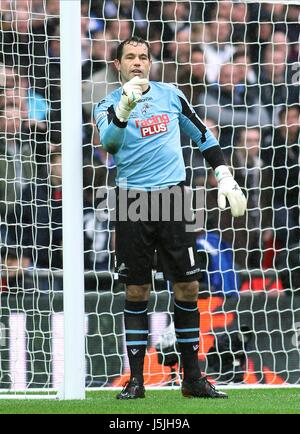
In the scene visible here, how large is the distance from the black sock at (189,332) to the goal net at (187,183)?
146cm

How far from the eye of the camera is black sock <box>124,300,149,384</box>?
17.8 feet

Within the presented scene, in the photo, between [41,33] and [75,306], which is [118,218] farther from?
[41,33]

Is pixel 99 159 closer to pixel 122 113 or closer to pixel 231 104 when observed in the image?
pixel 231 104

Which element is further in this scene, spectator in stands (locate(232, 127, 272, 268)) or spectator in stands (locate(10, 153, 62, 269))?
spectator in stands (locate(232, 127, 272, 268))

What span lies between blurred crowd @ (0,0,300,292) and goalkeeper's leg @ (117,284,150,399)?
1.82 meters

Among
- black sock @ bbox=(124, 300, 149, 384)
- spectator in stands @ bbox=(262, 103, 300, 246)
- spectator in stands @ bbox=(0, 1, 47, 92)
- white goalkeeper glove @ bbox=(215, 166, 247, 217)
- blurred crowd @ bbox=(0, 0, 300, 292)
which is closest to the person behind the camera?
white goalkeeper glove @ bbox=(215, 166, 247, 217)

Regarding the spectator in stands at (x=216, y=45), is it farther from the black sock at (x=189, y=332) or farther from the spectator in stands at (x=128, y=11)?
the black sock at (x=189, y=332)

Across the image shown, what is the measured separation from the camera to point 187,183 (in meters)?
7.40

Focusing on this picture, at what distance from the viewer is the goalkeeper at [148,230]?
5.40 meters

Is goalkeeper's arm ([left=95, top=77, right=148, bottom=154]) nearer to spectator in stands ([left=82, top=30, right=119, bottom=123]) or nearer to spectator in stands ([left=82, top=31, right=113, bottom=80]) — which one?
spectator in stands ([left=82, top=30, right=119, bottom=123])

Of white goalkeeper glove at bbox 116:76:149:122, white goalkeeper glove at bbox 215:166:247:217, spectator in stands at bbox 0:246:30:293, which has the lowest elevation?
spectator in stands at bbox 0:246:30:293

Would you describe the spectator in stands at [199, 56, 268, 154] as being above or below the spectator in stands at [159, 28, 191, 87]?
below

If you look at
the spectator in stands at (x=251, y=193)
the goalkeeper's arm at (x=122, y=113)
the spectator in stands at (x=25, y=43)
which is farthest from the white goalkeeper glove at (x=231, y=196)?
the spectator in stands at (x=251, y=193)

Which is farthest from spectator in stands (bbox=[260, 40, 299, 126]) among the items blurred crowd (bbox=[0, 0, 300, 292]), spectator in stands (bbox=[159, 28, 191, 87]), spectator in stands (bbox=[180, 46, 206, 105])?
spectator in stands (bbox=[159, 28, 191, 87])
